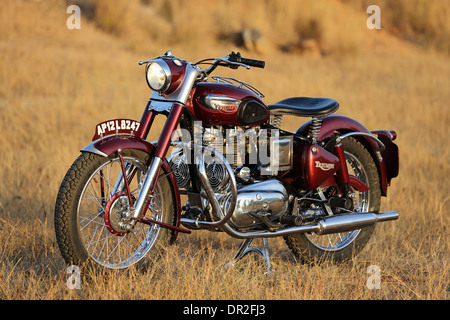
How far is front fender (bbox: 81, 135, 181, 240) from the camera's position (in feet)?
14.0

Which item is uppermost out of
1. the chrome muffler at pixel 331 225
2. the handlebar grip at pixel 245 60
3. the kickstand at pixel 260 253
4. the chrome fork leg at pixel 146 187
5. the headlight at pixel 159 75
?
the handlebar grip at pixel 245 60

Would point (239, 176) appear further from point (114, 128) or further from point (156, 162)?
point (114, 128)

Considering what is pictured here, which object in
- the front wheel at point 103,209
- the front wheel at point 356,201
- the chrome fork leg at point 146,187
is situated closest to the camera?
the front wheel at point 103,209

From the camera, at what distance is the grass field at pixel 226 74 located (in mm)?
4707

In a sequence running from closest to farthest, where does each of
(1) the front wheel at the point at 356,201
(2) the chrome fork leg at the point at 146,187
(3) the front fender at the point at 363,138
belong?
(2) the chrome fork leg at the point at 146,187 → (3) the front fender at the point at 363,138 → (1) the front wheel at the point at 356,201

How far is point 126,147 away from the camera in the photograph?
14.3 feet

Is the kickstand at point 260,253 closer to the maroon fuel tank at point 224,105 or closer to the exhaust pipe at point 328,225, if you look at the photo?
the exhaust pipe at point 328,225

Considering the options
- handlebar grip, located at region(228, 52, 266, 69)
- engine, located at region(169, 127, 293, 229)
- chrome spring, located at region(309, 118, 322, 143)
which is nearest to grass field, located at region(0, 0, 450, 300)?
engine, located at region(169, 127, 293, 229)

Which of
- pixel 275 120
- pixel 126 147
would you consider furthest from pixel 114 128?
pixel 275 120

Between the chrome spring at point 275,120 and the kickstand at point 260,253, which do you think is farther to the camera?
the chrome spring at point 275,120

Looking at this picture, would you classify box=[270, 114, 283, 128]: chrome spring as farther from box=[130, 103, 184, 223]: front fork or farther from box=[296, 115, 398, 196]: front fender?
box=[130, 103, 184, 223]: front fork

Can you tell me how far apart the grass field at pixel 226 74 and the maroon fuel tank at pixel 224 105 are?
1.02m

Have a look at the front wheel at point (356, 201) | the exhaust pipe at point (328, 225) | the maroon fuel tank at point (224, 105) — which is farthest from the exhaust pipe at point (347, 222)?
the maroon fuel tank at point (224, 105)

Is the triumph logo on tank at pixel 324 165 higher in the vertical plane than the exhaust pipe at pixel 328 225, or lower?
higher
